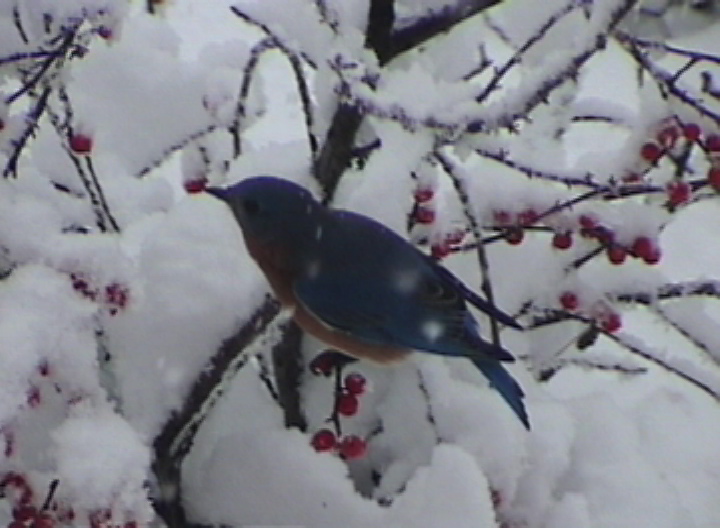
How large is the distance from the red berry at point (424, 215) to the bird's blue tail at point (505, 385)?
0.40 feet

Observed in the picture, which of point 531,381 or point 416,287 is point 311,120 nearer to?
point 416,287

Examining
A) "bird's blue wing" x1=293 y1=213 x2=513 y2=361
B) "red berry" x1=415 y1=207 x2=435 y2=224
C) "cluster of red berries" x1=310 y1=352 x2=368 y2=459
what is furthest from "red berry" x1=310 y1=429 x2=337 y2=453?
"red berry" x1=415 y1=207 x2=435 y2=224

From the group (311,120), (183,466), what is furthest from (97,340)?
(311,120)

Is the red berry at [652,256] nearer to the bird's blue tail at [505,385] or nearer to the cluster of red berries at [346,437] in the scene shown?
the bird's blue tail at [505,385]

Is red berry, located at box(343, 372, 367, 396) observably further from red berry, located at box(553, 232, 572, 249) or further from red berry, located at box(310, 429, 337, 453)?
red berry, located at box(553, 232, 572, 249)

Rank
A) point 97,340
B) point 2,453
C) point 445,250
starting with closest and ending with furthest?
point 2,453, point 97,340, point 445,250

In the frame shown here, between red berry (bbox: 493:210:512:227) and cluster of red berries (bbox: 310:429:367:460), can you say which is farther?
red berry (bbox: 493:210:512:227)

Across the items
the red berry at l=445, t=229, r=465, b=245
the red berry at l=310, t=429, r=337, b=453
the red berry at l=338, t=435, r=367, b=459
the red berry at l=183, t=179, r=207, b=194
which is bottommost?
the red berry at l=338, t=435, r=367, b=459

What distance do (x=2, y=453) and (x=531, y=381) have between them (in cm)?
53

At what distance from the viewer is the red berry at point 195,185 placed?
3.31ft

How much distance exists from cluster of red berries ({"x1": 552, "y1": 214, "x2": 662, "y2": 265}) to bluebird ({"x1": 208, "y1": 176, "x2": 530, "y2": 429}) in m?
0.10

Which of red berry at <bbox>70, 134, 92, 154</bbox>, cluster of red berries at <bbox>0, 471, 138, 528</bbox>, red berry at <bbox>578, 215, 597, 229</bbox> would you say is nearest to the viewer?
cluster of red berries at <bbox>0, 471, 138, 528</bbox>

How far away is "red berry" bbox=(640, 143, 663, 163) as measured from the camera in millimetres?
896

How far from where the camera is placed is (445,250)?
37.6 inches
